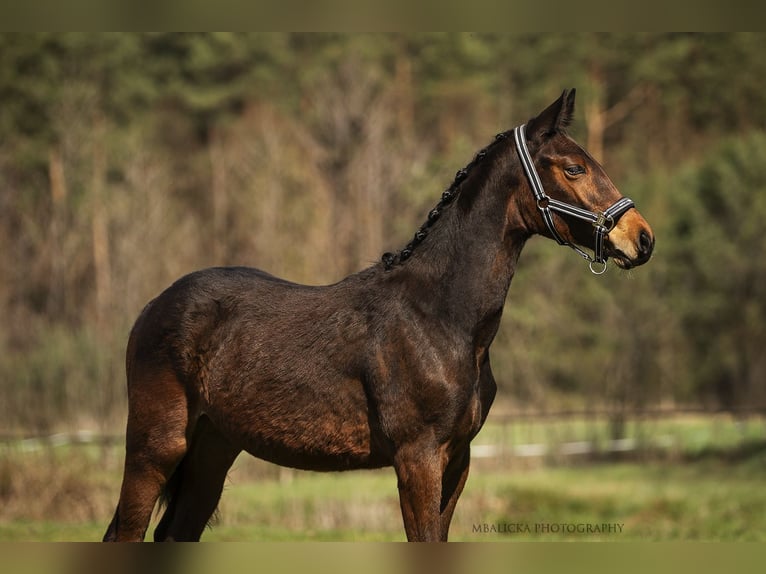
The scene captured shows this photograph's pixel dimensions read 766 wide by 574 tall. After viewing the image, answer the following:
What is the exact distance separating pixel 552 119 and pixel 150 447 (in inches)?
123

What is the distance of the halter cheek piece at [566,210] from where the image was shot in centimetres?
510

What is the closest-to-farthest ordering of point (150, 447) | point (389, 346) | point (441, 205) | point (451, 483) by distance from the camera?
point (389, 346) → point (451, 483) → point (441, 205) → point (150, 447)

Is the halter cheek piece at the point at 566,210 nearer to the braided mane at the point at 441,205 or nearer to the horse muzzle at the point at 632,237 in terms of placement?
the horse muzzle at the point at 632,237

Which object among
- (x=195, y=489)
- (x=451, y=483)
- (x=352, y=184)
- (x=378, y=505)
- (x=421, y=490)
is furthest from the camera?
(x=352, y=184)

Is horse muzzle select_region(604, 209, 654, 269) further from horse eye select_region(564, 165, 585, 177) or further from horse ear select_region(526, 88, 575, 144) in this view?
horse ear select_region(526, 88, 575, 144)

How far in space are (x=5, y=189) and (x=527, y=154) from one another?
2042 centimetres

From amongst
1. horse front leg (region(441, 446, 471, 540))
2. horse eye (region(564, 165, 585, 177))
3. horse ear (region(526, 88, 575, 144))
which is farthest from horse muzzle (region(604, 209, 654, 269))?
horse front leg (region(441, 446, 471, 540))

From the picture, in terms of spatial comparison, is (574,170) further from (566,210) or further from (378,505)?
(378,505)

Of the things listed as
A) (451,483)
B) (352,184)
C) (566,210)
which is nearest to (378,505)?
(451,483)

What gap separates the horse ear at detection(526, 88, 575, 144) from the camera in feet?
17.2

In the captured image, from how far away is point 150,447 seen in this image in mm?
6016

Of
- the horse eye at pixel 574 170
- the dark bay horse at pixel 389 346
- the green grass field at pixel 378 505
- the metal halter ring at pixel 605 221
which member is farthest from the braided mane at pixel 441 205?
the green grass field at pixel 378 505

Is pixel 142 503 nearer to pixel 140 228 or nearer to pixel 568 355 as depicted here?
pixel 140 228

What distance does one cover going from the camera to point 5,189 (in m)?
23.1
